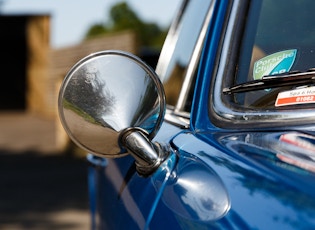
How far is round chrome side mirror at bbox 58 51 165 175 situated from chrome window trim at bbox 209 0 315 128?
16 cm

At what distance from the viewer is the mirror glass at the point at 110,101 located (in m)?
1.99

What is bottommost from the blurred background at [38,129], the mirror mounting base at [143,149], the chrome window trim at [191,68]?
the blurred background at [38,129]

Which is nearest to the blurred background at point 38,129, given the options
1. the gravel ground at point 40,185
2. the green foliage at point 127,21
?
the gravel ground at point 40,185

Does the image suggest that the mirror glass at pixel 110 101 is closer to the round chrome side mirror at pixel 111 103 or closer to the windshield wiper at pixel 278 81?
the round chrome side mirror at pixel 111 103

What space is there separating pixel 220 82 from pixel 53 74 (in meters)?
19.6

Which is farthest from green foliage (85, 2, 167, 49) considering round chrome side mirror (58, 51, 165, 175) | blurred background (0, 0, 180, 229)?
round chrome side mirror (58, 51, 165, 175)

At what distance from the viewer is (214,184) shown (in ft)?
5.41

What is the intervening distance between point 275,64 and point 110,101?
457 millimetres

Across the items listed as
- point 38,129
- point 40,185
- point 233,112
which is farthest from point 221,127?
point 38,129

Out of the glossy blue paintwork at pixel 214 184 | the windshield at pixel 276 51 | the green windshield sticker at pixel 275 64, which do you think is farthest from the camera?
the green windshield sticker at pixel 275 64

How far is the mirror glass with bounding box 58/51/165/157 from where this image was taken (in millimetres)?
1993

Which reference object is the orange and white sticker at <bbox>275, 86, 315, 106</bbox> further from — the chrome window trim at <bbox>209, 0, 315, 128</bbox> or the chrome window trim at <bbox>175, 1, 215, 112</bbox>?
the chrome window trim at <bbox>175, 1, 215, 112</bbox>

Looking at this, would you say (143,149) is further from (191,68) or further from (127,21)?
(127,21)

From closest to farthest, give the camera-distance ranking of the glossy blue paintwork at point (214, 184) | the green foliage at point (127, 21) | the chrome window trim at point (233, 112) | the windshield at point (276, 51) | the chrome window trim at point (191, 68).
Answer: the glossy blue paintwork at point (214, 184) < the chrome window trim at point (233, 112) < the windshield at point (276, 51) < the chrome window trim at point (191, 68) < the green foliage at point (127, 21)
